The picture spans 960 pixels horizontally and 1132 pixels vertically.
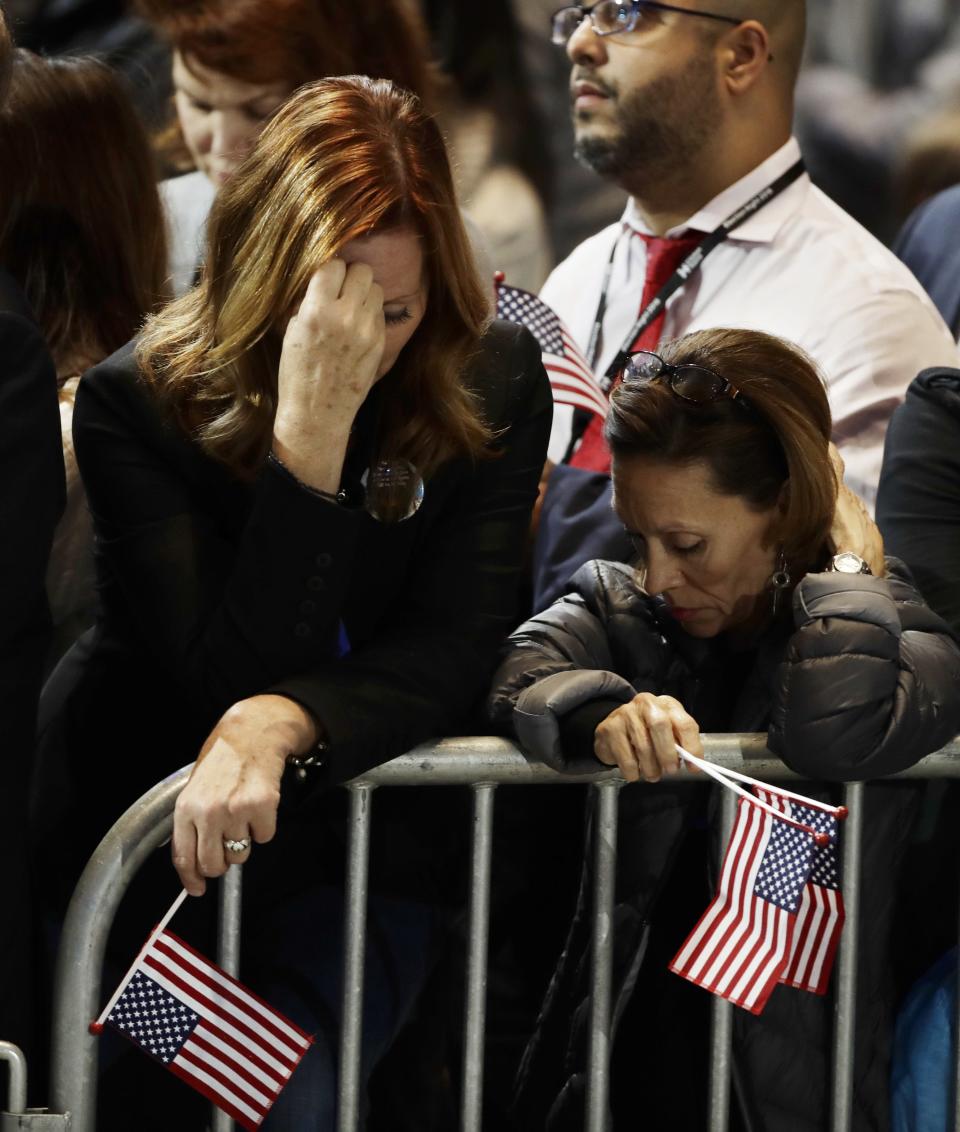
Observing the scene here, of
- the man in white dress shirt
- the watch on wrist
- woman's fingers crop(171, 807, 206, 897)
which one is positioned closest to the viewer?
woman's fingers crop(171, 807, 206, 897)

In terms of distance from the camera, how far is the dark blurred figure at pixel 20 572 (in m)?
2.09

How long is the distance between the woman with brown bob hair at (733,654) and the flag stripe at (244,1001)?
1.63 feet

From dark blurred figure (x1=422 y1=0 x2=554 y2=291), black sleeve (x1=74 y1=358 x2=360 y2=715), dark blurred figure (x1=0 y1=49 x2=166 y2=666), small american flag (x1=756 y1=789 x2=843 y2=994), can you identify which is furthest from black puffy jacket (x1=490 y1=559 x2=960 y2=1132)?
dark blurred figure (x1=422 y1=0 x2=554 y2=291)

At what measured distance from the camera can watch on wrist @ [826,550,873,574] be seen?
2561 millimetres

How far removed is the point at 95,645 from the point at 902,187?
9.17ft

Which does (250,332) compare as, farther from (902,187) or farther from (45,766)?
(902,187)

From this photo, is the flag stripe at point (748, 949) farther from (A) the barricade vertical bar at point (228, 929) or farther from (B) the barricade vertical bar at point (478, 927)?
(A) the barricade vertical bar at point (228, 929)

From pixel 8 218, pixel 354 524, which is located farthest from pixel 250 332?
pixel 8 218

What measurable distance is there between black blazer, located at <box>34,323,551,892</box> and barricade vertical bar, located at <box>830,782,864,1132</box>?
0.59 m

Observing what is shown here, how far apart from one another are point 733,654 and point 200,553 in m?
0.90

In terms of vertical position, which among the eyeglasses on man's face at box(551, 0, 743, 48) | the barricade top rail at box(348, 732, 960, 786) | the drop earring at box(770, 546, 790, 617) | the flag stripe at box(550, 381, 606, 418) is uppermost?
the eyeglasses on man's face at box(551, 0, 743, 48)

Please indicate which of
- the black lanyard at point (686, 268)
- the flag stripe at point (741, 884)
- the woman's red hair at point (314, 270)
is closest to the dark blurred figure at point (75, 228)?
the woman's red hair at point (314, 270)

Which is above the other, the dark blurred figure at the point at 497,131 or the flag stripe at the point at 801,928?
the dark blurred figure at the point at 497,131

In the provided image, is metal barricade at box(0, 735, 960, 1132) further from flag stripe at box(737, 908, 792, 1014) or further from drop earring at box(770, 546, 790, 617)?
drop earring at box(770, 546, 790, 617)
